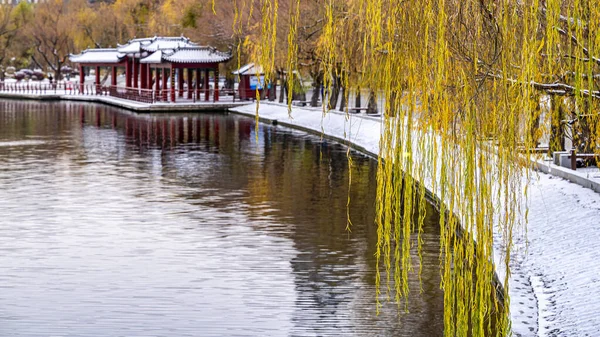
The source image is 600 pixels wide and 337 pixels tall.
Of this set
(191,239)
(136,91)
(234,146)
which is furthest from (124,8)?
(191,239)

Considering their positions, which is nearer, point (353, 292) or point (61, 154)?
point (353, 292)

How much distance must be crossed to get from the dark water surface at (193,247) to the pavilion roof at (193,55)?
82.3 ft

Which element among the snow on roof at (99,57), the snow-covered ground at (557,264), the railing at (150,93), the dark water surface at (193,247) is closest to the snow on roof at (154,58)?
the railing at (150,93)

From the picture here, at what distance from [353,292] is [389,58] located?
5.62m

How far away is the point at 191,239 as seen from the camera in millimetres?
16391

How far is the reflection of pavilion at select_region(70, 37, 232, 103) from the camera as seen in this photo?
2184 inches

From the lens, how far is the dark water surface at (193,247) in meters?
11.4

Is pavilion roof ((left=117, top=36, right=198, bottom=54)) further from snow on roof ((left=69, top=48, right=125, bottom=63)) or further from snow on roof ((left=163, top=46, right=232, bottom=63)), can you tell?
snow on roof ((left=69, top=48, right=125, bottom=63))

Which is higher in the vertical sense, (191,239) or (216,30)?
(216,30)

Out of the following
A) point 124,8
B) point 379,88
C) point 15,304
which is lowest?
point 15,304

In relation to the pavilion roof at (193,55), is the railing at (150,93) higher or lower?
lower

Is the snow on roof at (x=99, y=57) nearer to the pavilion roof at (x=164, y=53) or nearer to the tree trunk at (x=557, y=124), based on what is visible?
the pavilion roof at (x=164, y=53)

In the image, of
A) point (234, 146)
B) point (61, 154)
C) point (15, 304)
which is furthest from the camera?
point (234, 146)

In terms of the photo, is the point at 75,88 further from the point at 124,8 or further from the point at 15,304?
the point at 15,304
